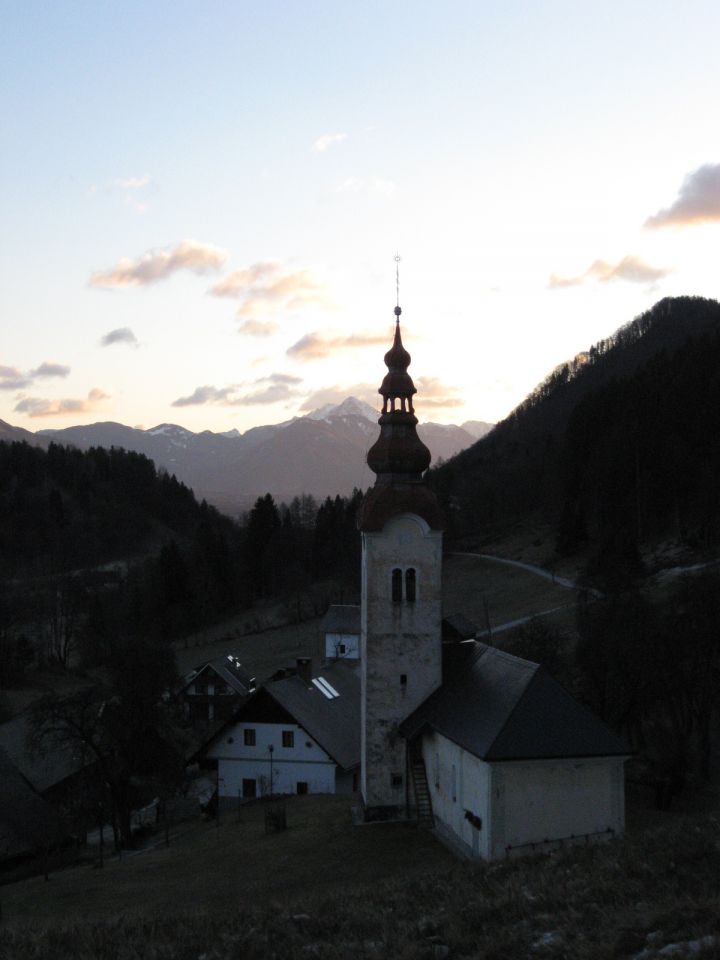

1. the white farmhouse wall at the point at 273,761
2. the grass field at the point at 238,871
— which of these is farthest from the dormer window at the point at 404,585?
the white farmhouse wall at the point at 273,761

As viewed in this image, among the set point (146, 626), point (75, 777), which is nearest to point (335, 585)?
point (146, 626)

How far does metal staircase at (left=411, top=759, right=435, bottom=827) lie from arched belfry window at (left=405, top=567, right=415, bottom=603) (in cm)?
541

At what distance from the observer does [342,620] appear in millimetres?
72250

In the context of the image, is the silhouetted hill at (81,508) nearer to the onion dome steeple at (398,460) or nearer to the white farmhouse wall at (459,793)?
the onion dome steeple at (398,460)

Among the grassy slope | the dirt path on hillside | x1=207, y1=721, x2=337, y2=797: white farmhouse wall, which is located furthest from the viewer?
the dirt path on hillside

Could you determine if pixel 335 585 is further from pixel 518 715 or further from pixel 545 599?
pixel 518 715

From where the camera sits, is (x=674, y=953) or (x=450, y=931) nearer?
(x=674, y=953)

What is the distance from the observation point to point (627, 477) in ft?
242

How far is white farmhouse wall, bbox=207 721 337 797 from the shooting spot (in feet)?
135

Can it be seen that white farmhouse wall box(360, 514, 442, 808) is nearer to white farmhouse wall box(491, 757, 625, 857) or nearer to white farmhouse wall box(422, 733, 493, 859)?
white farmhouse wall box(422, 733, 493, 859)

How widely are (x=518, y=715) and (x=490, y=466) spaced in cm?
11384

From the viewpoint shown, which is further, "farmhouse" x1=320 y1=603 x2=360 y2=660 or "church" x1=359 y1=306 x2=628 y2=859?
"farmhouse" x1=320 y1=603 x2=360 y2=660

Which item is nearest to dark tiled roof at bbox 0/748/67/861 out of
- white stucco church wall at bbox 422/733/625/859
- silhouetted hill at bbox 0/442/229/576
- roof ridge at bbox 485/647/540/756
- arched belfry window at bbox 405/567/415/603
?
arched belfry window at bbox 405/567/415/603

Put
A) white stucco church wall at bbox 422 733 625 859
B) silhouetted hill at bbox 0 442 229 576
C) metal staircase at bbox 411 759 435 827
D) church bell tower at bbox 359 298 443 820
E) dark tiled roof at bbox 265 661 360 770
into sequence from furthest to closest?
1. silhouetted hill at bbox 0 442 229 576
2. dark tiled roof at bbox 265 661 360 770
3. church bell tower at bbox 359 298 443 820
4. metal staircase at bbox 411 759 435 827
5. white stucco church wall at bbox 422 733 625 859
